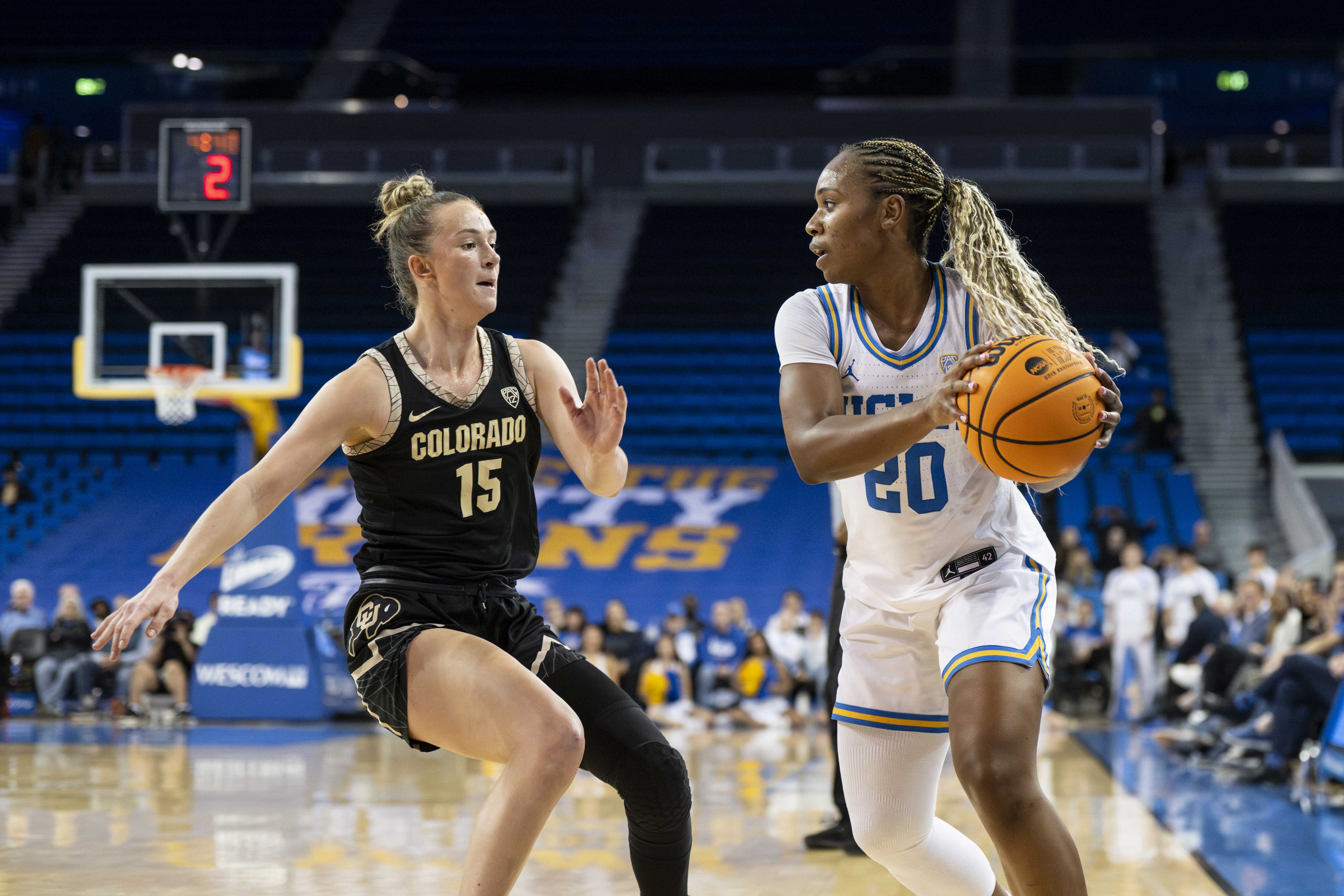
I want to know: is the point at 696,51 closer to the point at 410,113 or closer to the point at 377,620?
the point at 410,113

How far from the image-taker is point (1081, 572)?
13.4 meters

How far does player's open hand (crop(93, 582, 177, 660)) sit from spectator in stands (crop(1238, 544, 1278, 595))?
30.8 ft

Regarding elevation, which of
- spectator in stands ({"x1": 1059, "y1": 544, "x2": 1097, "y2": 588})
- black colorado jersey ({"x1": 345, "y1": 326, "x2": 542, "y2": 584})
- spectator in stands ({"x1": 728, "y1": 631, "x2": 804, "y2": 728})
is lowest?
spectator in stands ({"x1": 728, "y1": 631, "x2": 804, "y2": 728})

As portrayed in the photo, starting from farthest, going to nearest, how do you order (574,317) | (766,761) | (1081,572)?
(574,317), (1081,572), (766,761)

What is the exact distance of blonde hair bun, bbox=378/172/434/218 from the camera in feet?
11.7

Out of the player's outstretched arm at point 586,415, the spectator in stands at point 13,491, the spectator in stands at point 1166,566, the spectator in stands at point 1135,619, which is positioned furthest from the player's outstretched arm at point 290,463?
the spectator in stands at point 13,491

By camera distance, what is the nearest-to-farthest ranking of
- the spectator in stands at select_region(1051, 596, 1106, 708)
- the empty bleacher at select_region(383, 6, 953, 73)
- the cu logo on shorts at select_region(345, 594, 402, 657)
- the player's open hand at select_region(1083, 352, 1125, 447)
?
the player's open hand at select_region(1083, 352, 1125, 447) → the cu logo on shorts at select_region(345, 594, 402, 657) → the spectator in stands at select_region(1051, 596, 1106, 708) → the empty bleacher at select_region(383, 6, 953, 73)

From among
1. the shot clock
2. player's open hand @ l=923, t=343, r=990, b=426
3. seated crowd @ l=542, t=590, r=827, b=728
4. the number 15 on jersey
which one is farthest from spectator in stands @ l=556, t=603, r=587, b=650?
player's open hand @ l=923, t=343, r=990, b=426

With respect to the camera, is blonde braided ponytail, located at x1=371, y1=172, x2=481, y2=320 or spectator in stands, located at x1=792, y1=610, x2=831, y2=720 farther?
spectator in stands, located at x1=792, y1=610, x2=831, y2=720

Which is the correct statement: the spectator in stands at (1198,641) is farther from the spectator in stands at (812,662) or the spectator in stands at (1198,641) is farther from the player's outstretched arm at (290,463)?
the player's outstretched arm at (290,463)

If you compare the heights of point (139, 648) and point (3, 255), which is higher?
point (3, 255)

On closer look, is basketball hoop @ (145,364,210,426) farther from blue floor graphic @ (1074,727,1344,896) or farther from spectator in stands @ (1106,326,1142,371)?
spectator in stands @ (1106,326,1142,371)

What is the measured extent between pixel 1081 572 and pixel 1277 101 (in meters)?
16.1

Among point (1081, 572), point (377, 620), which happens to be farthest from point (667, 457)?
point (377, 620)
